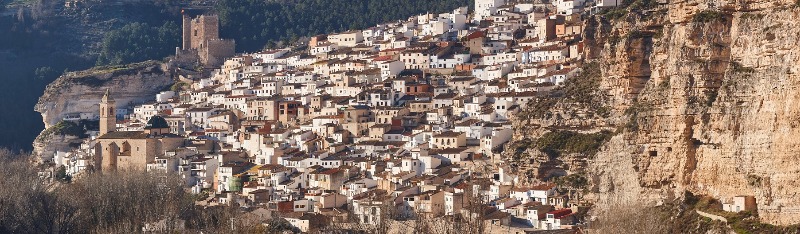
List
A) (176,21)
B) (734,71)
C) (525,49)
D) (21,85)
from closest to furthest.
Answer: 1. (734,71)
2. (525,49)
3. (21,85)
4. (176,21)

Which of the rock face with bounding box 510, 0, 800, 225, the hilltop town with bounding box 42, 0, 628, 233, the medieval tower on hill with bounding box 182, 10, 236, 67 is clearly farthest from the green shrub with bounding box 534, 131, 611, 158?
the medieval tower on hill with bounding box 182, 10, 236, 67

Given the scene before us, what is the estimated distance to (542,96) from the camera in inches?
2276

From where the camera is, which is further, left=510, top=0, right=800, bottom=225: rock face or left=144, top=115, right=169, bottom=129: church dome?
left=144, top=115, right=169, bottom=129: church dome

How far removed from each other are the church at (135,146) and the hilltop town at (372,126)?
7 centimetres

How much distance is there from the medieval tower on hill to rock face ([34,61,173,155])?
134 inches

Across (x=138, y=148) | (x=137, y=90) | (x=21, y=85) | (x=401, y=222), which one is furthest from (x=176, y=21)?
(x=401, y=222)

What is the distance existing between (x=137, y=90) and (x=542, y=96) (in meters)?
32.0

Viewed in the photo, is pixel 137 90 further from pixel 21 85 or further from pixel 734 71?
pixel 734 71

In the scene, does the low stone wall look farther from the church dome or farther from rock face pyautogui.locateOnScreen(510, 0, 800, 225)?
the church dome

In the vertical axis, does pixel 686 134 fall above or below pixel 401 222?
above

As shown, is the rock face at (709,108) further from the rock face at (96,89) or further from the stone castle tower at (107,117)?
the rock face at (96,89)

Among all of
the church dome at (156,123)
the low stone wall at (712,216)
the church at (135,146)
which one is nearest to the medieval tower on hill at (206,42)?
the church dome at (156,123)

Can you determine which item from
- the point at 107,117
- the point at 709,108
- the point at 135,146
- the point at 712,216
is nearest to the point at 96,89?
the point at 107,117

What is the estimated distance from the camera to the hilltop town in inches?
2078
